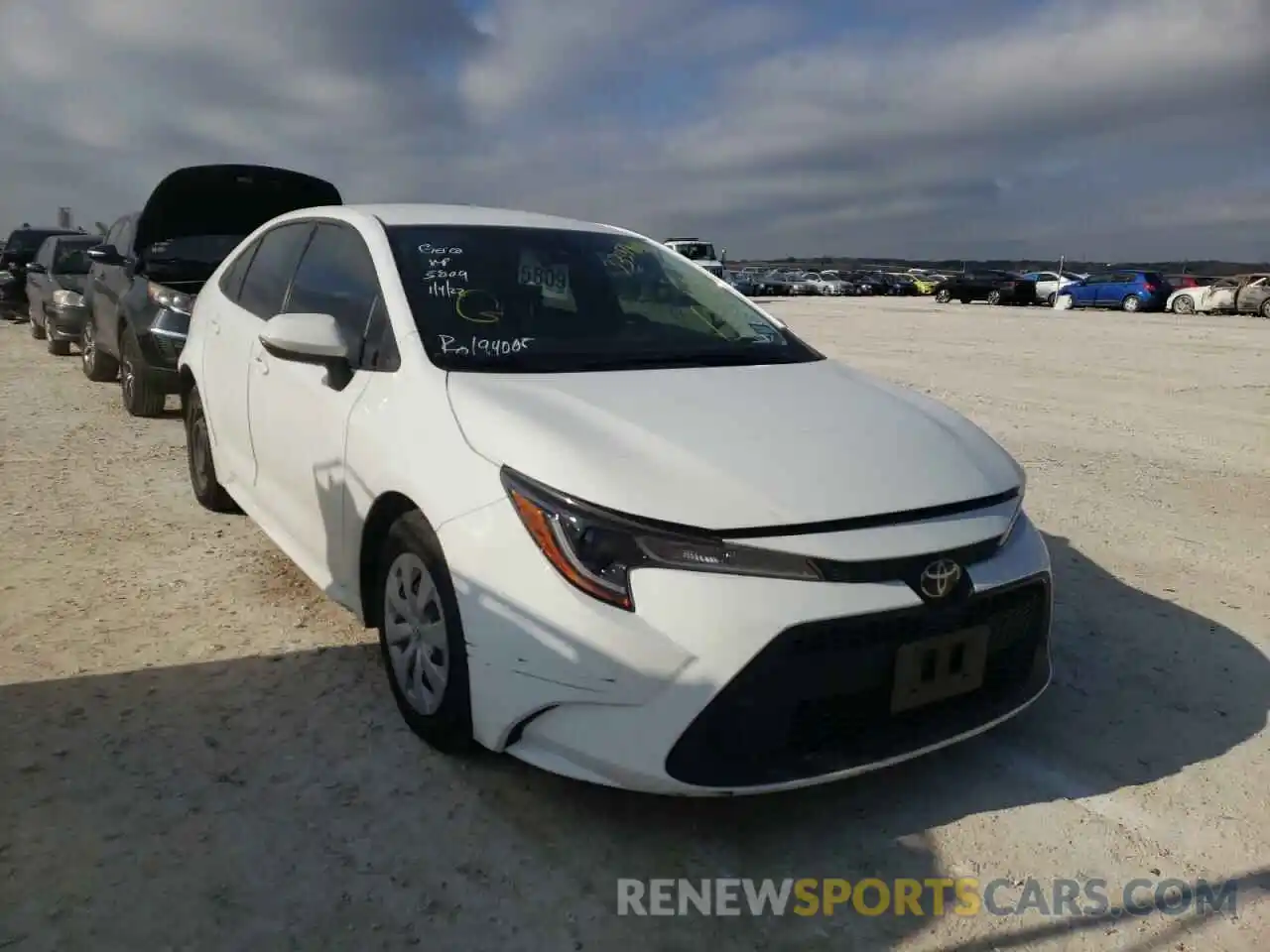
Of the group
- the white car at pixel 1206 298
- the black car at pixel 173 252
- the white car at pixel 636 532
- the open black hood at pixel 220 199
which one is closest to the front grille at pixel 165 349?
the black car at pixel 173 252

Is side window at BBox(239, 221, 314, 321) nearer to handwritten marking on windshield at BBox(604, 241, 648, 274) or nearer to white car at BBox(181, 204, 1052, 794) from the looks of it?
white car at BBox(181, 204, 1052, 794)

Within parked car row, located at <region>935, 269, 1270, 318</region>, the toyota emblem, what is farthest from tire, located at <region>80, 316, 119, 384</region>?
parked car row, located at <region>935, 269, 1270, 318</region>

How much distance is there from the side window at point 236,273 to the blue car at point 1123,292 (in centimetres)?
3285

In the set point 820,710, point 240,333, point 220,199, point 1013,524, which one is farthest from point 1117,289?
point 820,710

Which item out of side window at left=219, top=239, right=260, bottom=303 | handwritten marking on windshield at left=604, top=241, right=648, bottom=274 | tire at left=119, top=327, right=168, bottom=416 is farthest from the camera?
tire at left=119, top=327, right=168, bottom=416

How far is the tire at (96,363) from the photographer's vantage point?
960 cm

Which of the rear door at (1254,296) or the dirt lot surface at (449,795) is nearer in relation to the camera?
the dirt lot surface at (449,795)

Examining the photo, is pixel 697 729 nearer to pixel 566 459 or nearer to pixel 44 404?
pixel 566 459

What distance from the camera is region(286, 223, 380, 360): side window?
3.38m

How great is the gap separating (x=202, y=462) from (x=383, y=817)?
3.11m

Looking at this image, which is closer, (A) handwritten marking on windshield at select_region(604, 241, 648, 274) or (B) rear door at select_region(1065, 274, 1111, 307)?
(A) handwritten marking on windshield at select_region(604, 241, 648, 274)

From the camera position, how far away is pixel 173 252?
7.88 metres

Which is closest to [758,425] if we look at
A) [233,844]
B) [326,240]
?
[233,844]

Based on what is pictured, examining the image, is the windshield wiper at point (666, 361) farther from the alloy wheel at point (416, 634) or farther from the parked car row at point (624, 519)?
the alloy wheel at point (416, 634)
